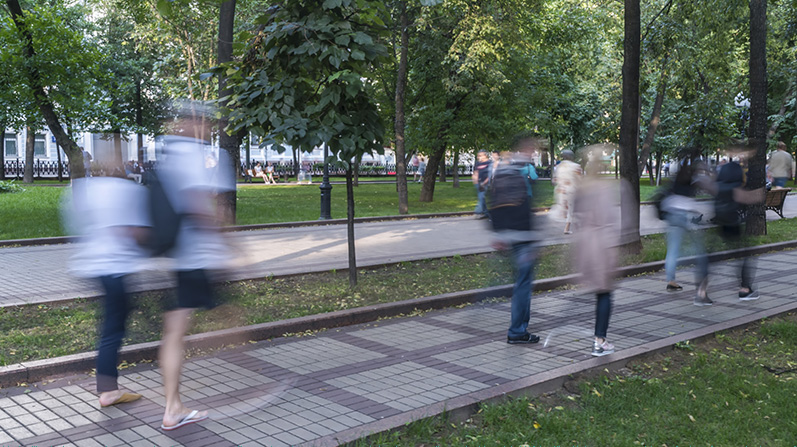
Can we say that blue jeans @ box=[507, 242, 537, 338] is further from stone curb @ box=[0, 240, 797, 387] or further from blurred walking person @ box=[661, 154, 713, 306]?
blurred walking person @ box=[661, 154, 713, 306]

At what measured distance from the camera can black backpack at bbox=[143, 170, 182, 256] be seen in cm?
439

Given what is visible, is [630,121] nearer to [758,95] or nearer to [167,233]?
[758,95]

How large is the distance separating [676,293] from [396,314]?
391cm

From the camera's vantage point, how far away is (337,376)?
19.1 ft

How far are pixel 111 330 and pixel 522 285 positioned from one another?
359 cm

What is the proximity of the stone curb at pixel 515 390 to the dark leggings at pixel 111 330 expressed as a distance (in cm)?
151

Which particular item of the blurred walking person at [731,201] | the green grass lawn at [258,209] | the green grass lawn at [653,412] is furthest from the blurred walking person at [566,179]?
the green grass lawn at [653,412]

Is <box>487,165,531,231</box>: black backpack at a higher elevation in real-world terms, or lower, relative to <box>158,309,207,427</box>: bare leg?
higher

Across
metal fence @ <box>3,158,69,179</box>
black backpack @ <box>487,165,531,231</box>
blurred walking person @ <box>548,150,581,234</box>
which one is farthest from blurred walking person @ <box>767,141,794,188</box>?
metal fence @ <box>3,158,69,179</box>

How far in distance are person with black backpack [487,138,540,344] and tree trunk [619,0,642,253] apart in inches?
229

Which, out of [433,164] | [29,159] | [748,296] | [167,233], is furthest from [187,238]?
[29,159]

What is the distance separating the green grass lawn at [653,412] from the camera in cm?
453

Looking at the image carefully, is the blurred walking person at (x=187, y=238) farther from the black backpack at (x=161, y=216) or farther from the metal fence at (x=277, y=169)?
the metal fence at (x=277, y=169)

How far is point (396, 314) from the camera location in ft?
26.6
